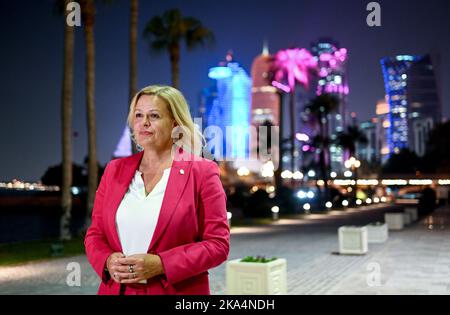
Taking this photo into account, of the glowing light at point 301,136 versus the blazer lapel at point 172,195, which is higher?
the glowing light at point 301,136

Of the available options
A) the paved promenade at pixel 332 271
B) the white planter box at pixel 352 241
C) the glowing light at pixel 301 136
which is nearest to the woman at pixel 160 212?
the paved promenade at pixel 332 271

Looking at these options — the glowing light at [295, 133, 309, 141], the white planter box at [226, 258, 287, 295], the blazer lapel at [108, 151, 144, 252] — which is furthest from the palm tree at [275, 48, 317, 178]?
the blazer lapel at [108, 151, 144, 252]

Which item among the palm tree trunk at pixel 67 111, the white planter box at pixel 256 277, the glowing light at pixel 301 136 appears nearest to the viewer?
the white planter box at pixel 256 277

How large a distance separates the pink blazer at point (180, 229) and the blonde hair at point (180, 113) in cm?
7

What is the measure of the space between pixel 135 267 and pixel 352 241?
16.3m

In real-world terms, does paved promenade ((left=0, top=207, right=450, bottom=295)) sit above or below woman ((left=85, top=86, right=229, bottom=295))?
below

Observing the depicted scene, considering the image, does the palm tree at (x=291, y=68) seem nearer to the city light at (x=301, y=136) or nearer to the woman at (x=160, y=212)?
the city light at (x=301, y=136)

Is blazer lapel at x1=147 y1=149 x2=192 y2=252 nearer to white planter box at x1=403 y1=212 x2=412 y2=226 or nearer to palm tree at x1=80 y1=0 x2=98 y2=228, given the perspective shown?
palm tree at x1=80 y1=0 x2=98 y2=228

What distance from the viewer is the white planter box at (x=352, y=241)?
17720mm

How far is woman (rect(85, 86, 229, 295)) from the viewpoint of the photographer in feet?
7.77

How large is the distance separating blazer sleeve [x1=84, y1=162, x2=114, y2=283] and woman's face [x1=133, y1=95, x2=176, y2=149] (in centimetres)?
24

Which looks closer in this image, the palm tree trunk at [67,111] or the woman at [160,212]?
the woman at [160,212]
